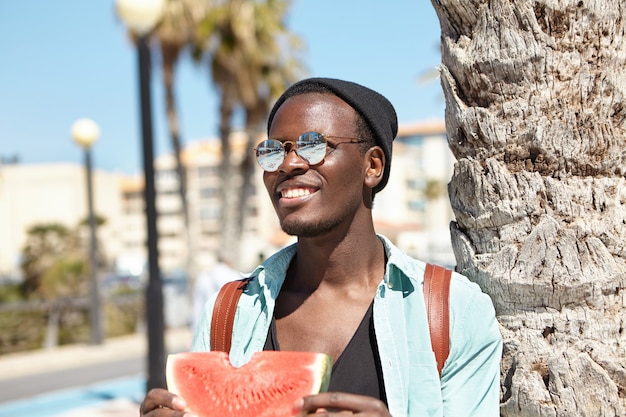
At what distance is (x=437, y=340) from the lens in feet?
5.99

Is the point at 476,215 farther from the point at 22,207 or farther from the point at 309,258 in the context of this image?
the point at 22,207

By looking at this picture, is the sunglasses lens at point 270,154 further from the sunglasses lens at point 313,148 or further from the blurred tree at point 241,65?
the blurred tree at point 241,65

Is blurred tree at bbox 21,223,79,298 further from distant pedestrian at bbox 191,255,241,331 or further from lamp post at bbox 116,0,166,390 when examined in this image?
distant pedestrian at bbox 191,255,241,331

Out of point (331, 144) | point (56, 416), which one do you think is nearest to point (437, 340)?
point (331, 144)

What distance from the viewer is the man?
1.83 metres

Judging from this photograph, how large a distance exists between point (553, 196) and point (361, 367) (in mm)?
738

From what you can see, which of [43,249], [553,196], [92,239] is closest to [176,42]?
[92,239]

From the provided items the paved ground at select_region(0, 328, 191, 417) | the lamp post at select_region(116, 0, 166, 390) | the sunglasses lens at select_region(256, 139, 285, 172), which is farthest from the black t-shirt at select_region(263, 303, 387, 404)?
the paved ground at select_region(0, 328, 191, 417)

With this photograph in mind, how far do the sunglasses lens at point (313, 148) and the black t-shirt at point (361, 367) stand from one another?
468 mm

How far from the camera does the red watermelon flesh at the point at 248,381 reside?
1707 millimetres

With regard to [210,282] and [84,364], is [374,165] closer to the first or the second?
[210,282]

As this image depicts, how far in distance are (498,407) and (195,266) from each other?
1871cm

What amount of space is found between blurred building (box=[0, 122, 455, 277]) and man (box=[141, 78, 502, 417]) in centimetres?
5617

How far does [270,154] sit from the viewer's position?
2074mm
